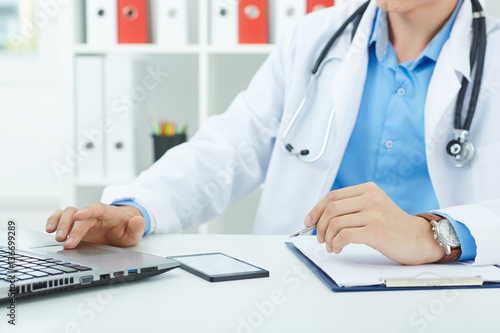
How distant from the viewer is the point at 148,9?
2.02m

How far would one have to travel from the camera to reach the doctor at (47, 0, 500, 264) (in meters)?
1.14

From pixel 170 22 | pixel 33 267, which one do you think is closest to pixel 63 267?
pixel 33 267

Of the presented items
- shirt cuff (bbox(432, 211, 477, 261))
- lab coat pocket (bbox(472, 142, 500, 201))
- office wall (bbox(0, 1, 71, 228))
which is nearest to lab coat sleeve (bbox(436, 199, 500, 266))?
shirt cuff (bbox(432, 211, 477, 261))

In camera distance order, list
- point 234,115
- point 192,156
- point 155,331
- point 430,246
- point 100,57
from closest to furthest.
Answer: point 155,331 → point 430,246 → point 192,156 → point 234,115 → point 100,57

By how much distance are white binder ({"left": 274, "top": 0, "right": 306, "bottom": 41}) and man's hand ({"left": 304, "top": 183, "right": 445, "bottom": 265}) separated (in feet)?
3.93

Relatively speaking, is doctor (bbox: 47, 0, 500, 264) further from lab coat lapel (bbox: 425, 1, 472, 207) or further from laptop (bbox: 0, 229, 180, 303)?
laptop (bbox: 0, 229, 180, 303)

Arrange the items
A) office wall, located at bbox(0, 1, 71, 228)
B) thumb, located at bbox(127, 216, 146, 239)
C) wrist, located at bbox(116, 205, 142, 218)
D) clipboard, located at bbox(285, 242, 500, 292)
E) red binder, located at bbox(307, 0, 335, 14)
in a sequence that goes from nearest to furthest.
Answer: clipboard, located at bbox(285, 242, 500, 292) < thumb, located at bbox(127, 216, 146, 239) < wrist, located at bbox(116, 205, 142, 218) < red binder, located at bbox(307, 0, 335, 14) < office wall, located at bbox(0, 1, 71, 228)

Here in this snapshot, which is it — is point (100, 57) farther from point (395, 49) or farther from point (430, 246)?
point (430, 246)

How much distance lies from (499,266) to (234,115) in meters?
0.75

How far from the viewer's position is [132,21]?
6.48 ft

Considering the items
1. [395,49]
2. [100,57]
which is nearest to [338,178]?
[395,49]

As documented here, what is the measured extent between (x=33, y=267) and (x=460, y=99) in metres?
0.87

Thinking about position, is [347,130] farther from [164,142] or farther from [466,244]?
[164,142]

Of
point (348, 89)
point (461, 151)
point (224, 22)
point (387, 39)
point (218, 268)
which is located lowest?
point (218, 268)
